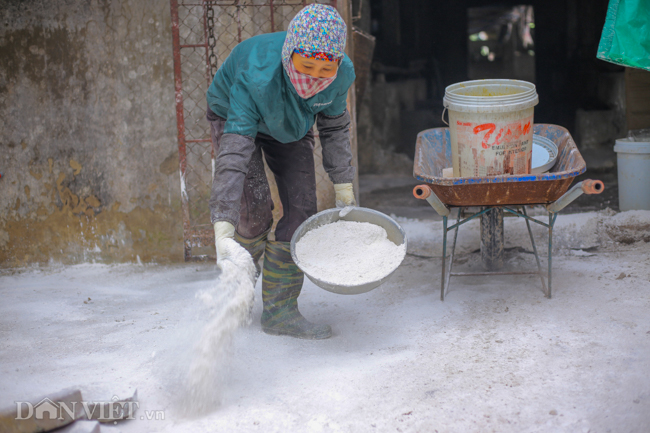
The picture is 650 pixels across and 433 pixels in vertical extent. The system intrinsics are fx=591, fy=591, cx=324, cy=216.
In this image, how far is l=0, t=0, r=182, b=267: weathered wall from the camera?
4.25m

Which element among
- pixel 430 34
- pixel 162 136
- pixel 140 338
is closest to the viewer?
pixel 140 338

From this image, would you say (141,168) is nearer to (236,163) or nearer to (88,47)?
(88,47)

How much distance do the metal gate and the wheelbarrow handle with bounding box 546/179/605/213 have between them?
1782mm

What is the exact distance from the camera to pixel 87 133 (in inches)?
172

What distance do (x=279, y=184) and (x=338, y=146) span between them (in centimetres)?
38

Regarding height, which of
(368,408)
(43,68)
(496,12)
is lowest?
(368,408)

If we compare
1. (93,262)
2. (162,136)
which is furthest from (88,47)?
(93,262)

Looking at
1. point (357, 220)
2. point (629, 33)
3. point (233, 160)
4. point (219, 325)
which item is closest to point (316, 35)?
point (233, 160)

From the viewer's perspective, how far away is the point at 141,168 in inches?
173

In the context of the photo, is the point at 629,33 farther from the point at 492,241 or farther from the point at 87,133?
the point at 87,133

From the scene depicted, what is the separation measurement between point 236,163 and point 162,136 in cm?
209

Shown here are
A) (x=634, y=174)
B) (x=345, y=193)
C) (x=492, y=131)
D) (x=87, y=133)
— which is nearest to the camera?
(x=345, y=193)

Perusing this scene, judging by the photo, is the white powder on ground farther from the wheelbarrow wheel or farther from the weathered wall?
the weathered wall

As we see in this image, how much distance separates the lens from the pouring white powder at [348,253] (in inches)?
103
